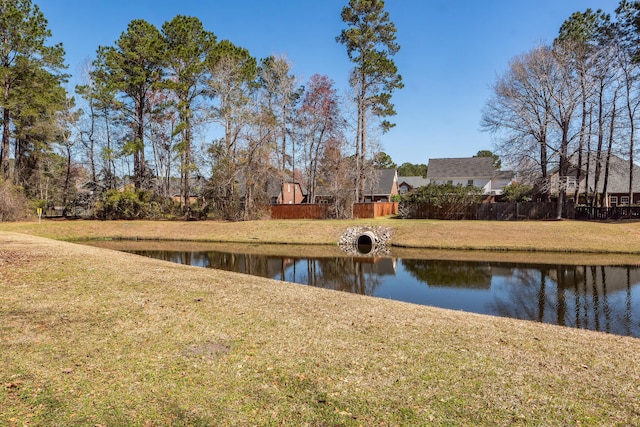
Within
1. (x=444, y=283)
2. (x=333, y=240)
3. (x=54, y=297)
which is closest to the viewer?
(x=54, y=297)

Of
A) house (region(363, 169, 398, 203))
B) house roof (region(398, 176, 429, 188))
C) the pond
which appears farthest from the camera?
house roof (region(398, 176, 429, 188))

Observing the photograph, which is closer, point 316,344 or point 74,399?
point 74,399

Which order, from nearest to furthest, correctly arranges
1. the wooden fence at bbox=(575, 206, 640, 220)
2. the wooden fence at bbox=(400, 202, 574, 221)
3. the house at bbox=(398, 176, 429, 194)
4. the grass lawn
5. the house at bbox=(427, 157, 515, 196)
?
the grass lawn < the wooden fence at bbox=(575, 206, 640, 220) < the wooden fence at bbox=(400, 202, 574, 221) < the house at bbox=(427, 157, 515, 196) < the house at bbox=(398, 176, 429, 194)

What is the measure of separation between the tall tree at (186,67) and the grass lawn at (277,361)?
93.8ft

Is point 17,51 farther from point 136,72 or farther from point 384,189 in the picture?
point 384,189

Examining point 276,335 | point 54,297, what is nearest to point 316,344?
point 276,335

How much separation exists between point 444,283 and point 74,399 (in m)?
13.2

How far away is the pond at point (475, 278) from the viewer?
35.1 feet

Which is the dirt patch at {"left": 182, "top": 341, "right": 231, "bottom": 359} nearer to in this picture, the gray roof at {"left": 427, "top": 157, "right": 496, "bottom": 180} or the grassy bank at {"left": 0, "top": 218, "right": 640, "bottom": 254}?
the grassy bank at {"left": 0, "top": 218, "right": 640, "bottom": 254}

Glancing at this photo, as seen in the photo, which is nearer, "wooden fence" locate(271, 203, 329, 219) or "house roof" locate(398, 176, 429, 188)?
"wooden fence" locate(271, 203, 329, 219)

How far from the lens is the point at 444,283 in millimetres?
14805

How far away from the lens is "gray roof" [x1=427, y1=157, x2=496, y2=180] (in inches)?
2170

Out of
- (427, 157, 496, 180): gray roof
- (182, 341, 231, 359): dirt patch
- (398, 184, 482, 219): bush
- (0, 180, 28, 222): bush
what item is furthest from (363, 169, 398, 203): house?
(182, 341, 231, 359): dirt patch

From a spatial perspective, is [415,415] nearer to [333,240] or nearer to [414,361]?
[414,361]
